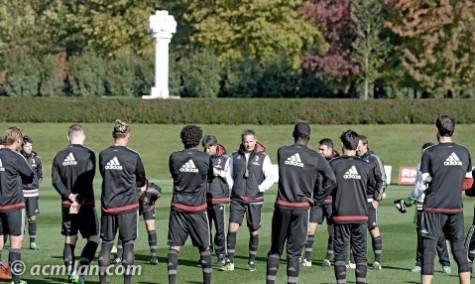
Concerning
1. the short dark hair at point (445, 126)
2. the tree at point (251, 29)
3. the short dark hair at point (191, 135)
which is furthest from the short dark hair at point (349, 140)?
the tree at point (251, 29)

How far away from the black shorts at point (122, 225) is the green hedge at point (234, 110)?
41.3 metres

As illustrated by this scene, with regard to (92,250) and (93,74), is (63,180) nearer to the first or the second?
(92,250)

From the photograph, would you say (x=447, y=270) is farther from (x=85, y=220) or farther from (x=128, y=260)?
(x=85, y=220)

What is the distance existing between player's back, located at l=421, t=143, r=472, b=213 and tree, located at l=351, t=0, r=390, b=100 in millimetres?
50688

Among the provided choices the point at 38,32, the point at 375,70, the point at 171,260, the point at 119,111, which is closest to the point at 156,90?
the point at 119,111

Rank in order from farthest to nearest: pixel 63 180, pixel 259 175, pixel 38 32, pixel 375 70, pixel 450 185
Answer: pixel 38 32 → pixel 375 70 → pixel 259 175 → pixel 63 180 → pixel 450 185

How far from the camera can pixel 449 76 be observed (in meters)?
63.2

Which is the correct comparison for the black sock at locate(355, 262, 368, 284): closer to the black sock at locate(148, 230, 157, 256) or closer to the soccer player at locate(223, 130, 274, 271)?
the soccer player at locate(223, 130, 274, 271)

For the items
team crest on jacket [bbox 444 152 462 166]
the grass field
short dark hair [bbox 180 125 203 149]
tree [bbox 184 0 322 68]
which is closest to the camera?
team crest on jacket [bbox 444 152 462 166]

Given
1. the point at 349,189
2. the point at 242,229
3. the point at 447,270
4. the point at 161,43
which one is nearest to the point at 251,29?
the point at 161,43

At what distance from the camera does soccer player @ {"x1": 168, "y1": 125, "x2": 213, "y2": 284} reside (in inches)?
623

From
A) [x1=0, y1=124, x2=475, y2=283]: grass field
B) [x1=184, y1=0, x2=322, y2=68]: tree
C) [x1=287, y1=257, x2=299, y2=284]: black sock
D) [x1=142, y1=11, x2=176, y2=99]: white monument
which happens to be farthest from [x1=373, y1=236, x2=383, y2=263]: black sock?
[x1=184, y1=0, x2=322, y2=68]: tree

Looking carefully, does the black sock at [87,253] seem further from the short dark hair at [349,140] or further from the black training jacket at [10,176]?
the short dark hair at [349,140]

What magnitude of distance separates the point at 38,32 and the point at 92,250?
202 ft
